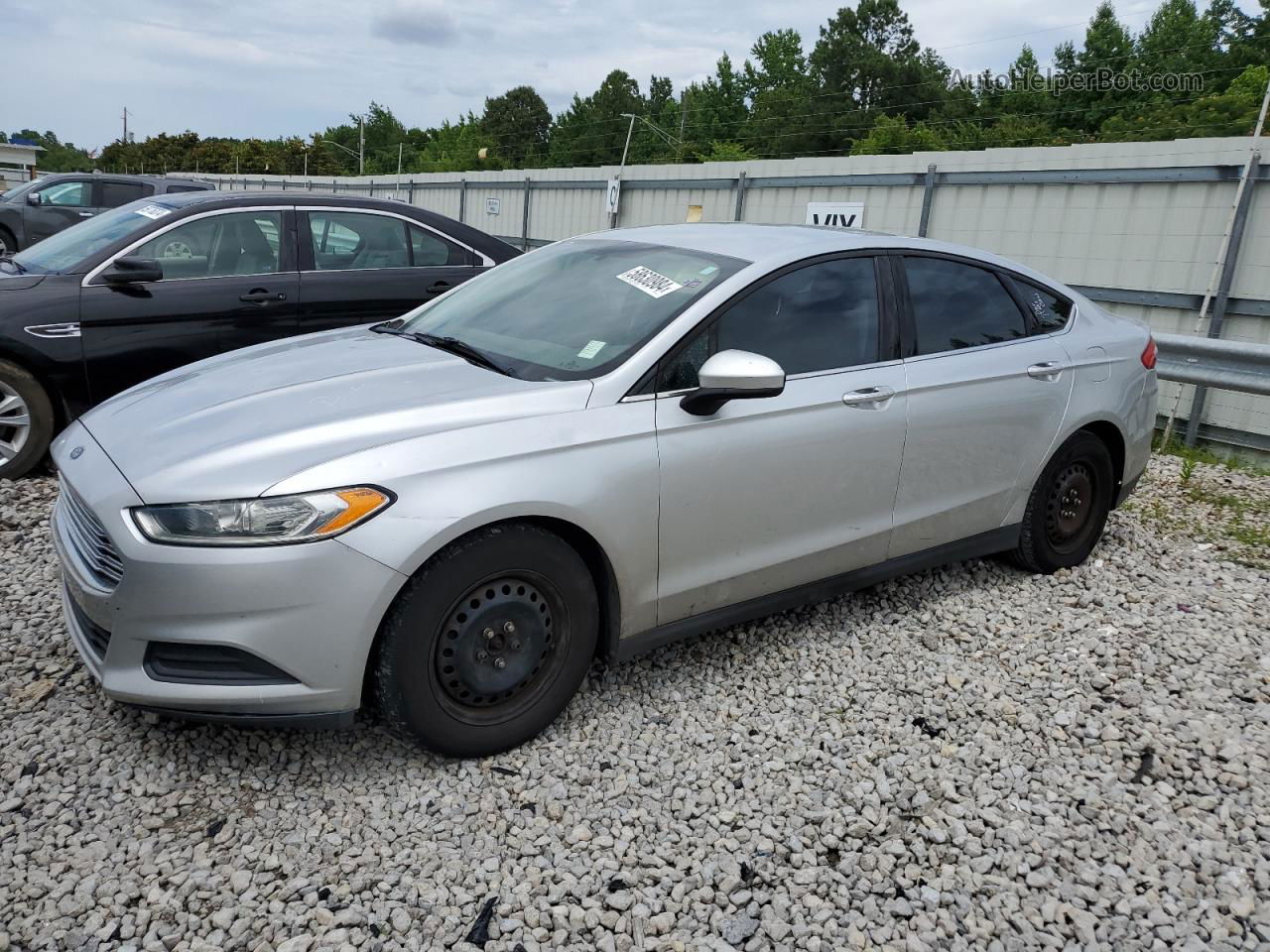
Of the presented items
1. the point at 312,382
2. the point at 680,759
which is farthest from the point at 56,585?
the point at 680,759

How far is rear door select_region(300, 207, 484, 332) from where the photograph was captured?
6141 millimetres

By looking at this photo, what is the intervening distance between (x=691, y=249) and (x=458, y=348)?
97 cm

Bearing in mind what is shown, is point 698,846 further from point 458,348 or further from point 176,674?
point 458,348

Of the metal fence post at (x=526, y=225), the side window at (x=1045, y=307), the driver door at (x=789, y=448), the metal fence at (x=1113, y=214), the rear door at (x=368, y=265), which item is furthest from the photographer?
the metal fence post at (x=526, y=225)

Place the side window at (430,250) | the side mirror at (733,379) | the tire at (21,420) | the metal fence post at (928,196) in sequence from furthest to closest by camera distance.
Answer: the metal fence post at (928,196) → the side window at (430,250) → the tire at (21,420) → the side mirror at (733,379)

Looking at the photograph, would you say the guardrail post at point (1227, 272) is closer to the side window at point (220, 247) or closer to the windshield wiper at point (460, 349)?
the windshield wiper at point (460, 349)

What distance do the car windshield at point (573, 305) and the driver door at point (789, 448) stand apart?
0.20 meters

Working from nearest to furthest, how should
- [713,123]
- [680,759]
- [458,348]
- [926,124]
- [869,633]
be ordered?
[680,759]
[458,348]
[869,633]
[926,124]
[713,123]

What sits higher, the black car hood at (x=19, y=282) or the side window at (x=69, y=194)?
the side window at (x=69, y=194)

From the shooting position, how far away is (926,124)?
50.1m

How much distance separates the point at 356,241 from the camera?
638 centimetres

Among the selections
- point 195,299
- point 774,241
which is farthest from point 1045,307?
point 195,299

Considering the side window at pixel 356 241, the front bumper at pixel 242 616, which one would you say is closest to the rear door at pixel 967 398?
the front bumper at pixel 242 616

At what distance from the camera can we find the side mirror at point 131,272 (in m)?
5.37
